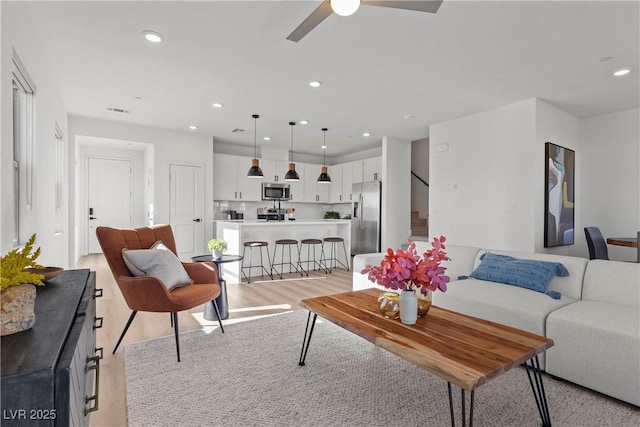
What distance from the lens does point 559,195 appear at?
188 inches

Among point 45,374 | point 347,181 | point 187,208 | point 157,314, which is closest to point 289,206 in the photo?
point 347,181

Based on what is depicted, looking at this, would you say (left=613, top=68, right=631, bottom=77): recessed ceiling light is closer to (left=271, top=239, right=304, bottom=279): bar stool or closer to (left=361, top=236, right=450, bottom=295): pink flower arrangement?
(left=361, top=236, right=450, bottom=295): pink flower arrangement

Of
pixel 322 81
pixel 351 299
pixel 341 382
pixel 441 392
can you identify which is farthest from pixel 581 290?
pixel 322 81

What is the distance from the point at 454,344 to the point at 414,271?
16.3 inches

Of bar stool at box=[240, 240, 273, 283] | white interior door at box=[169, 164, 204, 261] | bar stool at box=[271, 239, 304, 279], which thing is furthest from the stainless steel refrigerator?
white interior door at box=[169, 164, 204, 261]

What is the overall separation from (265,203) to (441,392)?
6.60 meters

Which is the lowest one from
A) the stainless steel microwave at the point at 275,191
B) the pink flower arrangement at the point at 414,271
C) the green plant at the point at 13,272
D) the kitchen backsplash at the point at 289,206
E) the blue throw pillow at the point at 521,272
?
the blue throw pillow at the point at 521,272

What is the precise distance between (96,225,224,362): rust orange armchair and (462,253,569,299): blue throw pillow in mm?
2454

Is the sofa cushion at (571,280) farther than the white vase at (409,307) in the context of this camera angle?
Yes

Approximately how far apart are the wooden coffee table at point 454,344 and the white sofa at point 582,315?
48 centimetres

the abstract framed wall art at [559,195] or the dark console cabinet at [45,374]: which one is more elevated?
the abstract framed wall art at [559,195]

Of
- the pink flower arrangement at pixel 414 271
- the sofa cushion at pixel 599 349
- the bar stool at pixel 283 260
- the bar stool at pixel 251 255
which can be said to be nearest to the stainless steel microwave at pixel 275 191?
the bar stool at pixel 283 260

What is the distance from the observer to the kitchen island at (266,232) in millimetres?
5205

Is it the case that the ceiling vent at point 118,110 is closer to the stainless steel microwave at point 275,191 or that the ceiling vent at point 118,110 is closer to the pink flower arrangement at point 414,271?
the stainless steel microwave at point 275,191
